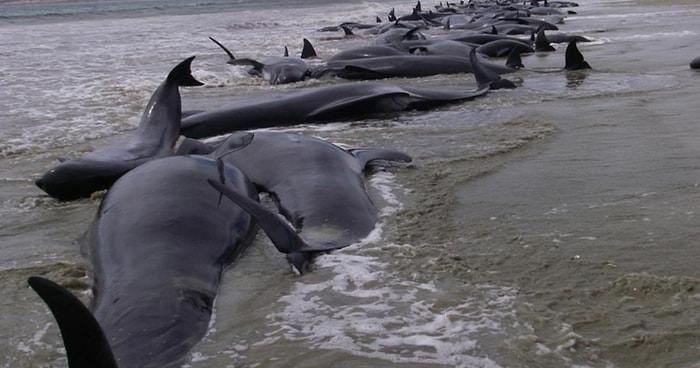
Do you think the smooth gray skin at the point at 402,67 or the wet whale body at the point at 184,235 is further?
the smooth gray skin at the point at 402,67

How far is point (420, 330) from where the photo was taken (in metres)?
2.75

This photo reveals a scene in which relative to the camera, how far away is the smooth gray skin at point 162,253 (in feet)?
8.64

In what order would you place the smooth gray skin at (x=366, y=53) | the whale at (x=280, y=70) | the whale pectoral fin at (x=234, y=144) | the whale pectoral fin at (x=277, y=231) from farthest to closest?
the smooth gray skin at (x=366, y=53) < the whale at (x=280, y=70) < the whale pectoral fin at (x=234, y=144) < the whale pectoral fin at (x=277, y=231)

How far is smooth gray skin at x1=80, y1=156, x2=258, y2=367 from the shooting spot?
2633 millimetres

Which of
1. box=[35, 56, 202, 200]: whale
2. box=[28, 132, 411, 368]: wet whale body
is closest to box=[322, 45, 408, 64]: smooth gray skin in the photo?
box=[35, 56, 202, 200]: whale

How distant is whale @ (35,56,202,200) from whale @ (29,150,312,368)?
804 millimetres

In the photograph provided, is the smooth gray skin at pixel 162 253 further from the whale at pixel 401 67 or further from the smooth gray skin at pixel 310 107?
the whale at pixel 401 67

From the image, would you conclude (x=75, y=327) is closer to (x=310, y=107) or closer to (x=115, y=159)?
(x=115, y=159)

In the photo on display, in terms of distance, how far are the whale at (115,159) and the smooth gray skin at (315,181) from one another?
525mm

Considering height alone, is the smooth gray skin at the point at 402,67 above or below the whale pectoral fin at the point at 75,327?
below

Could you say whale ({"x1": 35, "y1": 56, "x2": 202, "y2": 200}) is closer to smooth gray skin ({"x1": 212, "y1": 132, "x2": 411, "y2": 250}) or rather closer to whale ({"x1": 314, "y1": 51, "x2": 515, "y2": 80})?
smooth gray skin ({"x1": 212, "y1": 132, "x2": 411, "y2": 250})

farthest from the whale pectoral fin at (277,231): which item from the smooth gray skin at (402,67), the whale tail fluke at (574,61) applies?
the whale tail fluke at (574,61)

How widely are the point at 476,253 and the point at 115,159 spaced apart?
250cm

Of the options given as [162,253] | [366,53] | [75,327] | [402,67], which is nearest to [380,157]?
[162,253]
